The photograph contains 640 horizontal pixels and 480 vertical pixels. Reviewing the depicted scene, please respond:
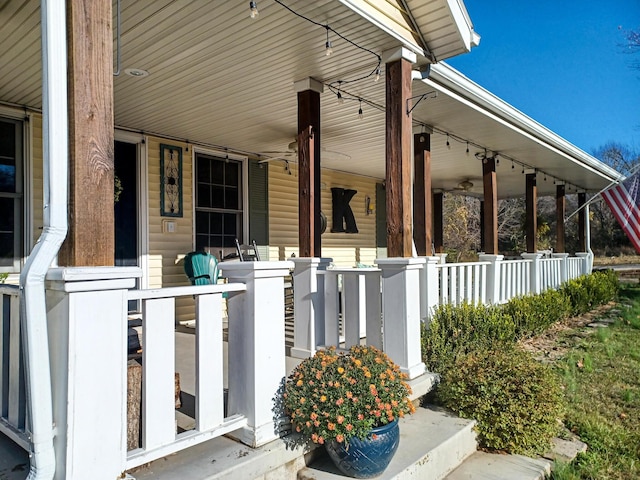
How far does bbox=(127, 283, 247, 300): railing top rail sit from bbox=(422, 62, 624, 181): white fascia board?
110 inches

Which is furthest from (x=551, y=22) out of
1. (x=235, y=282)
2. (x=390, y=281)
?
(x=235, y=282)

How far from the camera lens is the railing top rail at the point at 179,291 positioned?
5.86ft

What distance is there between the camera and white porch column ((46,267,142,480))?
154 centimetres

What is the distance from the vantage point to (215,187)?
623cm

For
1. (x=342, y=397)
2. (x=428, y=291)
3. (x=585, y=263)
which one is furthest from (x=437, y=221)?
(x=342, y=397)

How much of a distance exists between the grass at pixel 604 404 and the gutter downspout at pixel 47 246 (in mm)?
2609

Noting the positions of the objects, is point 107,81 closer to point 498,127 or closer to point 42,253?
point 42,253

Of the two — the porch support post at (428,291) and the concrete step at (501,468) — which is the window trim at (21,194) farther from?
the concrete step at (501,468)

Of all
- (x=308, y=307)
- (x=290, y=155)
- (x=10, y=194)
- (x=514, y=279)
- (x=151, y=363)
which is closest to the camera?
(x=151, y=363)

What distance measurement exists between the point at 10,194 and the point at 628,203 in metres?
9.68

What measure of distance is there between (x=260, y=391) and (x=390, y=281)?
140 cm

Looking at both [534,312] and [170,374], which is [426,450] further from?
[534,312]

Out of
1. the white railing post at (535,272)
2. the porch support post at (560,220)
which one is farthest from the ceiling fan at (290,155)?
the porch support post at (560,220)

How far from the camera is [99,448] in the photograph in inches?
62.9
